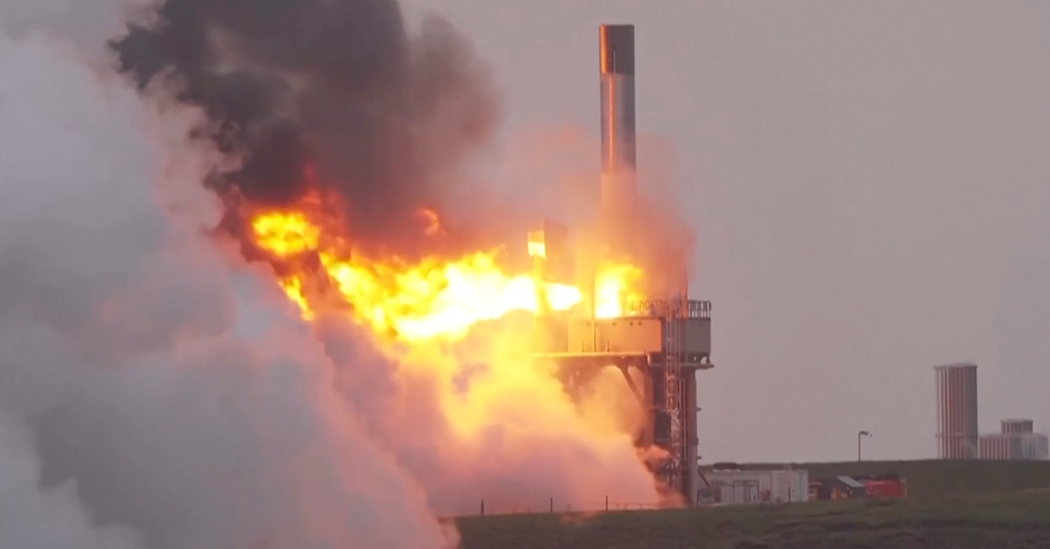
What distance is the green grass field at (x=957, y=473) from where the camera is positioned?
185 metres

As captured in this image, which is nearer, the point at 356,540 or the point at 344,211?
the point at 356,540

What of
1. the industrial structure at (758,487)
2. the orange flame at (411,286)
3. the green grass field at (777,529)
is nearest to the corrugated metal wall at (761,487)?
the industrial structure at (758,487)

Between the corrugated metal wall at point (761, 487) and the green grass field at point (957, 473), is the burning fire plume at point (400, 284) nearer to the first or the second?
the corrugated metal wall at point (761, 487)

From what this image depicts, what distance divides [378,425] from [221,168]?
12918mm

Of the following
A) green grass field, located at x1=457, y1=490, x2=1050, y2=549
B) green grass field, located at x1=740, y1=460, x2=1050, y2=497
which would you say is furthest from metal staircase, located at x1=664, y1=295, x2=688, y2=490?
green grass field, located at x1=740, y1=460, x2=1050, y2=497

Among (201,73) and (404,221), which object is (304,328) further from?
(404,221)

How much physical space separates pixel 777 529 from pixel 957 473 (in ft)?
209

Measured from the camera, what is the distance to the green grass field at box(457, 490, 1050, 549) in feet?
405

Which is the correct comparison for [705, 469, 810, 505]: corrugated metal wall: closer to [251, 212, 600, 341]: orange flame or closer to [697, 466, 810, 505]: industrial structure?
[697, 466, 810, 505]: industrial structure

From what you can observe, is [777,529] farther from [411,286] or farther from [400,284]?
[400,284]

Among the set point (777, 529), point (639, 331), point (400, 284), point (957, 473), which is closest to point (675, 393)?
point (639, 331)

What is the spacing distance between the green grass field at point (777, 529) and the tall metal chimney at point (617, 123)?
24.5 m

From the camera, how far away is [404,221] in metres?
138

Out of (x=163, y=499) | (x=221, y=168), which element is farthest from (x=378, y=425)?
(x=163, y=499)
